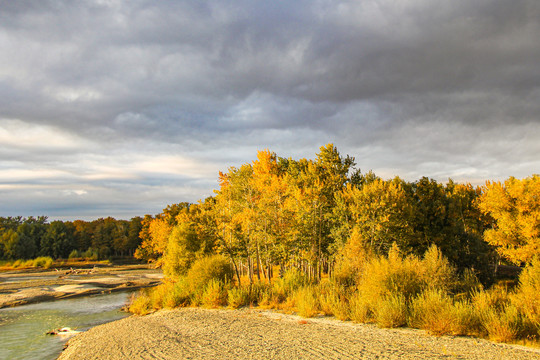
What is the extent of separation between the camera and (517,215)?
3269cm

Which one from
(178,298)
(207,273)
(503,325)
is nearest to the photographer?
(503,325)

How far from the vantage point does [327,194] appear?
31.6m

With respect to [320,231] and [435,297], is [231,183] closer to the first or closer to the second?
[320,231]

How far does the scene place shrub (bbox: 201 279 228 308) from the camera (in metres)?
18.8

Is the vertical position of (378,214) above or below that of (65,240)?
above

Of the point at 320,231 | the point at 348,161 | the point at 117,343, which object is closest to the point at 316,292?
the point at 117,343

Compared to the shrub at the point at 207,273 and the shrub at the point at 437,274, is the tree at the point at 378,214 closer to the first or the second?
the shrub at the point at 207,273

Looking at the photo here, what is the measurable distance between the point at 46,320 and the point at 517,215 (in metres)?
42.9

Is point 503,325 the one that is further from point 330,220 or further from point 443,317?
point 330,220

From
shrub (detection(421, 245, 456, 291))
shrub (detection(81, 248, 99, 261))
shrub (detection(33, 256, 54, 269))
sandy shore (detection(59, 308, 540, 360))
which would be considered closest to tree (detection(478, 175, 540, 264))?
shrub (detection(421, 245, 456, 291))

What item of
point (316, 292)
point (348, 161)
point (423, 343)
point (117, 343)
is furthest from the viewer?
point (348, 161)

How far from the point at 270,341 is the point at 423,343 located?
4.70 meters

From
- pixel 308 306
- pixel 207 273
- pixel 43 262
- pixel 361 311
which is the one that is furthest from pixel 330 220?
pixel 43 262

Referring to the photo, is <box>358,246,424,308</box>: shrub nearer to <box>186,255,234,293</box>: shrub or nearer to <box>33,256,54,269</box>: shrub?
<box>186,255,234,293</box>: shrub
